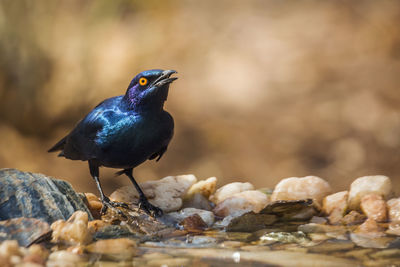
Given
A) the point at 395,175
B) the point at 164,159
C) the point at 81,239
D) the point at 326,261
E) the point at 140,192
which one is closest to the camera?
the point at 326,261

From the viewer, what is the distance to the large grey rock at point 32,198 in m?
3.09

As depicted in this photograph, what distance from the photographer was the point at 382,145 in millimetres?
6062

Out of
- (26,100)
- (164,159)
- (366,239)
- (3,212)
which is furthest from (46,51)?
(366,239)

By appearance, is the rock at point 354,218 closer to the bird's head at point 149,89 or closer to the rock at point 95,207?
the bird's head at point 149,89

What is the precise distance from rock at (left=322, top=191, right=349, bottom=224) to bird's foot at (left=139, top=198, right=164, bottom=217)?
1254mm

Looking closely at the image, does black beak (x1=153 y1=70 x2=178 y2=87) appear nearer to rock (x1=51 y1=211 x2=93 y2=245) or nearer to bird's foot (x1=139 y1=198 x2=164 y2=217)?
bird's foot (x1=139 y1=198 x2=164 y2=217)

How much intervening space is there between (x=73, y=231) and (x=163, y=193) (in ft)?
4.43

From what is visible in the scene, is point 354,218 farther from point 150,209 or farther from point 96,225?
point 96,225

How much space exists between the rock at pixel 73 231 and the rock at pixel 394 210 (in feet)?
6.84

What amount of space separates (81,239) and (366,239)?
163 centimetres

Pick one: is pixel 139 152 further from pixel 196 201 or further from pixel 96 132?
pixel 196 201

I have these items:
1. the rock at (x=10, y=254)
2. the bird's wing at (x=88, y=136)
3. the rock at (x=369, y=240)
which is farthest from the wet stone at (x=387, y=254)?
the bird's wing at (x=88, y=136)

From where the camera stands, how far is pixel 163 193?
4262mm

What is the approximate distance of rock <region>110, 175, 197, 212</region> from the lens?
4168 mm
